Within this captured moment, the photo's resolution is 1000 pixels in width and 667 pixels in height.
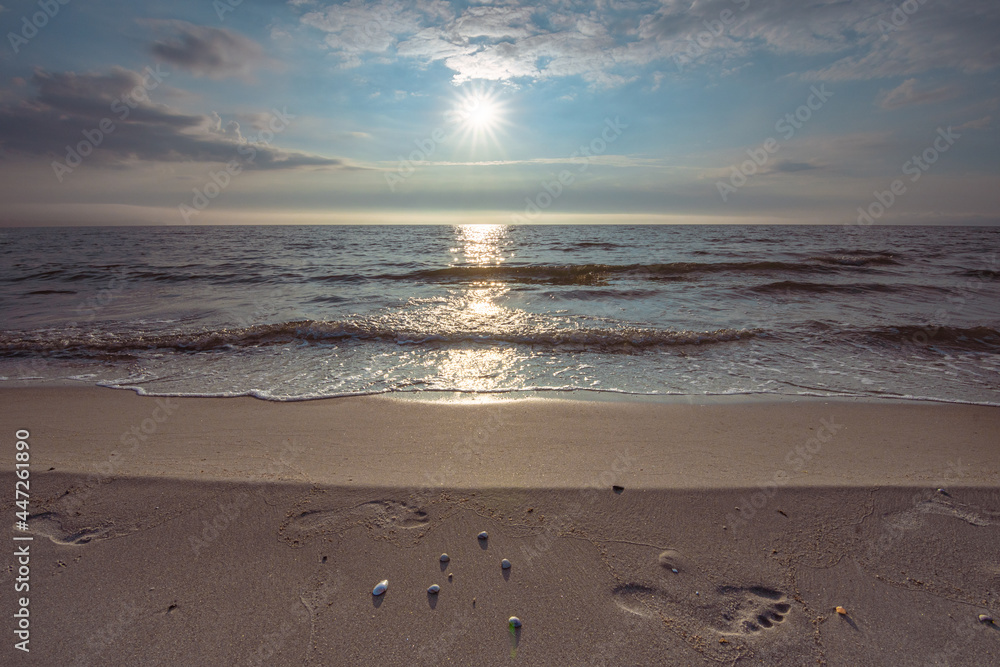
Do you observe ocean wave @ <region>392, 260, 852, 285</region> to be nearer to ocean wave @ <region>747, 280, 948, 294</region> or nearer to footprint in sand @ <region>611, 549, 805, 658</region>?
ocean wave @ <region>747, 280, 948, 294</region>

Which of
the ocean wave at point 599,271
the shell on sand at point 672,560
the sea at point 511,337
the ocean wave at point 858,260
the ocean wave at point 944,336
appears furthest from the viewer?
the ocean wave at point 858,260

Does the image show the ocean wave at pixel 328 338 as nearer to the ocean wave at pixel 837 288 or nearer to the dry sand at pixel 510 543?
the dry sand at pixel 510 543

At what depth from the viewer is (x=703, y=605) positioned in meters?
1.96

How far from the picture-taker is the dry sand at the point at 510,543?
1.81 m

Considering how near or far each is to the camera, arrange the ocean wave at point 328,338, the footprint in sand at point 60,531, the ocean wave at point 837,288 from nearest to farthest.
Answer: the footprint in sand at point 60,531 < the ocean wave at point 328,338 < the ocean wave at point 837,288

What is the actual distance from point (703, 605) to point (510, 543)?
98 centimetres

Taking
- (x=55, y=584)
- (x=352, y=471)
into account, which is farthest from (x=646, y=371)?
(x=55, y=584)

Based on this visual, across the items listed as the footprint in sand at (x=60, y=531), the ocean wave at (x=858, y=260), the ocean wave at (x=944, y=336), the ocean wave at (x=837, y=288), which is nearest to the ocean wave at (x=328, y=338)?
the ocean wave at (x=944, y=336)

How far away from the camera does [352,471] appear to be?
123 inches

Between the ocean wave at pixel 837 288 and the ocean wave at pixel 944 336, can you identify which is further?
the ocean wave at pixel 837 288

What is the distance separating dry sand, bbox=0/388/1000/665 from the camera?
181 centimetres

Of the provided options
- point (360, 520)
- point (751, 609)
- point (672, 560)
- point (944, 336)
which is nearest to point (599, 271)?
point (944, 336)

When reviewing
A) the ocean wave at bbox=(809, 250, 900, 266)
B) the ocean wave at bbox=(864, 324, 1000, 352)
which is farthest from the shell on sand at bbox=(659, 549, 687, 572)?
the ocean wave at bbox=(809, 250, 900, 266)

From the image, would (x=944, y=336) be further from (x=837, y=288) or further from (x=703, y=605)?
(x=703, y=605)
